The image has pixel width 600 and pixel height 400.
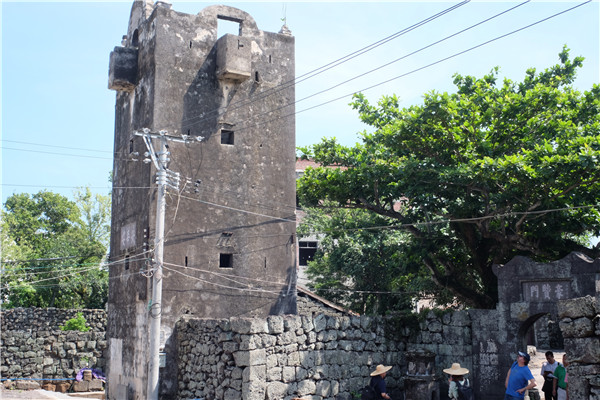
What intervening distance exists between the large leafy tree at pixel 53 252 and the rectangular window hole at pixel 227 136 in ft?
27.7

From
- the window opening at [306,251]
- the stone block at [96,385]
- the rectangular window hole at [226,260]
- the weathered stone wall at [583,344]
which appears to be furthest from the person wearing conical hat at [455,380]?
the window opening at [306,251]

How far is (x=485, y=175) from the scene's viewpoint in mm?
14586

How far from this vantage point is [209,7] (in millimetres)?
19391

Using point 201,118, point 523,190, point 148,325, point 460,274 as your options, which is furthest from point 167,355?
point 523,190

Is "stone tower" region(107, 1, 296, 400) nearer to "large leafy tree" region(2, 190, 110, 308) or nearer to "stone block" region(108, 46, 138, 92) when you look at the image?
"stone block" region(108, 46, 138, 92)

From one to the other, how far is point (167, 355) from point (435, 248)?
7.56m

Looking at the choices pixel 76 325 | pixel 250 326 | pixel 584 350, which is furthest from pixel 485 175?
pixel 76 325

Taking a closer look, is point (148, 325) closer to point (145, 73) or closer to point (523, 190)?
point (145, 73)

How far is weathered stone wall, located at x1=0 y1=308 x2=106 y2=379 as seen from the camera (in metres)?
23.5

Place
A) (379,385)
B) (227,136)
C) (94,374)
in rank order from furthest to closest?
Answer: 1. (94,374)
2. (227,136)
3. (379,385)

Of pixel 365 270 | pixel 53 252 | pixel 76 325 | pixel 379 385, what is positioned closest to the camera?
pixel 379 385

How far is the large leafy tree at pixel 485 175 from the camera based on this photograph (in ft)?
47.1

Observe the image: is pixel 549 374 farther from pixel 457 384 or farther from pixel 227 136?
pixel 227 136

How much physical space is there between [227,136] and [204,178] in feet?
5.22
